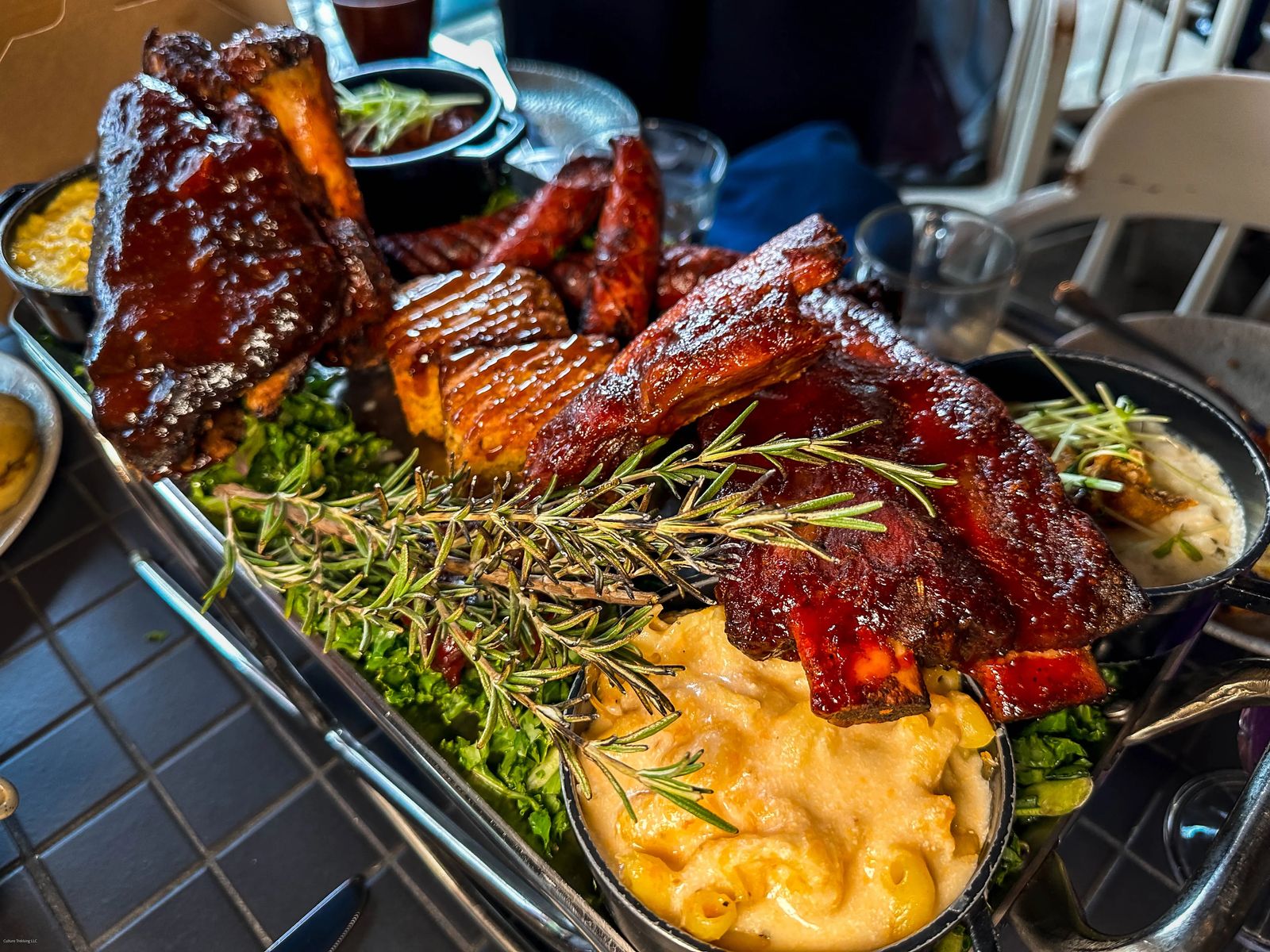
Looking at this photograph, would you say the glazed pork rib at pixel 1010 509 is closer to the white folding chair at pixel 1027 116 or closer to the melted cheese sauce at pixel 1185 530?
the melted cheese sauce at pixel 1185 530

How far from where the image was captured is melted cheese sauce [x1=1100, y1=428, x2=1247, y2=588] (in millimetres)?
1023

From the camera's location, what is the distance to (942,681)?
34.6 inches

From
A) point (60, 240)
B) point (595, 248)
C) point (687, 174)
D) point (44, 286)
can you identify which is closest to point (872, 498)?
point (595, 248)

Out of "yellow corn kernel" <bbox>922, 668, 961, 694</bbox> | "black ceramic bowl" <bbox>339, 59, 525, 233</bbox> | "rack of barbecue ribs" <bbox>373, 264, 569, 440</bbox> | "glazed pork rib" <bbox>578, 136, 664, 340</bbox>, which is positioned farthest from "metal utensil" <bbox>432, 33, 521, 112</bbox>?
"yellow corn kernel" <bbox>922, 668, 961, 694</bbox>

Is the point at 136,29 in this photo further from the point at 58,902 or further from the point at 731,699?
the point at 731,699

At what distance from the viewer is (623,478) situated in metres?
0.83

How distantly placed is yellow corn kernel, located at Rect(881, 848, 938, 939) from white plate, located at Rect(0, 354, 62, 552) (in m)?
1.25

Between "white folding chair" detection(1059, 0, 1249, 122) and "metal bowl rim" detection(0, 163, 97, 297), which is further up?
"metal bowl rim" detection(0, 163, 97, 297)

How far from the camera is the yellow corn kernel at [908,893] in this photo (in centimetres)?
74

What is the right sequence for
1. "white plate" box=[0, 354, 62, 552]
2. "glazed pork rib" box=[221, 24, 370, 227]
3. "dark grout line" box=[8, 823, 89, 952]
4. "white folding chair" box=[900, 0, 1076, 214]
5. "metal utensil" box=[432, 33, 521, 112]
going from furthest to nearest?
"white folding chair" box=[900, 0, 1076, 214] → "metal utensil" box=[432, 33, 521, 112] → "white plate" box=[0, 354, 62, 552] → "glazed pork rib" box=[221, 24, 370, 227] → "dark grout line" box=[8, 823, 89, 952]

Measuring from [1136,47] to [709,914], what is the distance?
3.43m

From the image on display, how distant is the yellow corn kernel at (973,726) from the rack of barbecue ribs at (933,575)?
0.02 metres

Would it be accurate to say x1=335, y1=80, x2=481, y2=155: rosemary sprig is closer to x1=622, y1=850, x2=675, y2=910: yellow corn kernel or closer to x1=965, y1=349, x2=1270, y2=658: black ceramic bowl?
x1=965, y1=349, x2=1270, y2=658: black ceramic bowl

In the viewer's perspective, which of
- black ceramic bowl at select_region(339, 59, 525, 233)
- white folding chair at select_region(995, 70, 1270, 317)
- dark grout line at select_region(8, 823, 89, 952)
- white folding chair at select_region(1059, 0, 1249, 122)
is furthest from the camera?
white folding chair at select_region(1059, 0, 1249, 122)
